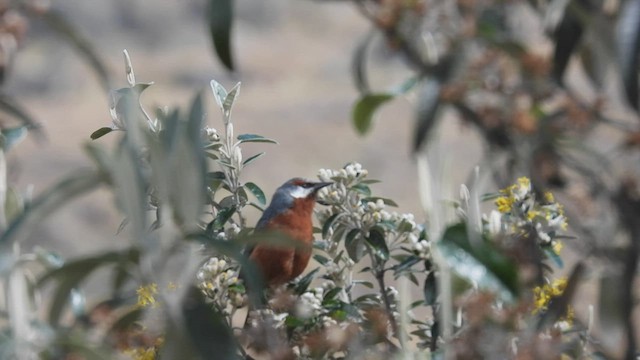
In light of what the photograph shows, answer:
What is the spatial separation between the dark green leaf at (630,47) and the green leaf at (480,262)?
0.24 m

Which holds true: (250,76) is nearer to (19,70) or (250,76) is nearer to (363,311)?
(19,70)

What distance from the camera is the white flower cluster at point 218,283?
2316 mm

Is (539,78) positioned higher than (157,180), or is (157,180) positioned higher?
(539,78)

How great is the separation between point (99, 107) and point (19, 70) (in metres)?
2.22

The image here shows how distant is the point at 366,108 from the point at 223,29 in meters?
0.21

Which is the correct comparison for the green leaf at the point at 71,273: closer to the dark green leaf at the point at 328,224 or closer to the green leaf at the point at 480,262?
the green leaf at the point at 480,262

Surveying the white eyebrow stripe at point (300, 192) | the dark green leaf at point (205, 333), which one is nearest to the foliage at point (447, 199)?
the dark green leaf at point (205, 333)

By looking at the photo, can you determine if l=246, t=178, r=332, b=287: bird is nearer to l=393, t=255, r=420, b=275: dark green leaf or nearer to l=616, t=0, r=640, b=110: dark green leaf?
l=393, t=255, r=420, b=275: dark green leaf

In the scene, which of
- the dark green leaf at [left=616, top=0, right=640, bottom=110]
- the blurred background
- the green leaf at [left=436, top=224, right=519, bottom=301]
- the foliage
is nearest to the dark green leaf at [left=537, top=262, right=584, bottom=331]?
the foliage

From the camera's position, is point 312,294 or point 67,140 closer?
point 312,294

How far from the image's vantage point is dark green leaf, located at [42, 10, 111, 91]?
1.52 meters

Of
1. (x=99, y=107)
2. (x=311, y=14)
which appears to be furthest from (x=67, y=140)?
(x=311, y=14)

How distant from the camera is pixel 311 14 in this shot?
79.8 feet

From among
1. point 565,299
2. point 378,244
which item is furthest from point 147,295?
point 565,299
